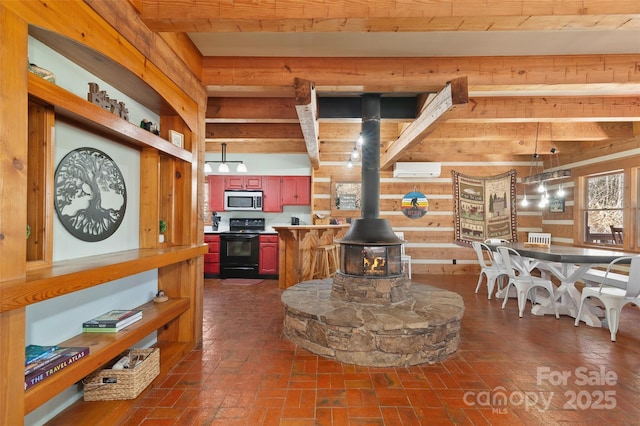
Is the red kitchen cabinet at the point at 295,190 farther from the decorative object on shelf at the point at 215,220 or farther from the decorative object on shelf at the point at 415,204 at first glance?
the decorative object on shelf at the point at 415,204

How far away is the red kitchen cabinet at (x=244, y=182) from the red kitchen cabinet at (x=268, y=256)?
1.19 meters

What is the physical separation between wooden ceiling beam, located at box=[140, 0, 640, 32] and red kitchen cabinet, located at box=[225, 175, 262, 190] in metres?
4.38

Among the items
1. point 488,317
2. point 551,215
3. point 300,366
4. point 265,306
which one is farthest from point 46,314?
point 551,215

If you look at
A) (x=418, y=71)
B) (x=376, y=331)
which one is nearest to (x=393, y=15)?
(x=418, y=71)

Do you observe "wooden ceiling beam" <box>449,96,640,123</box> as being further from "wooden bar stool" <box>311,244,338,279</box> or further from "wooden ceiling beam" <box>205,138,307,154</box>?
"wooden ceiling beam" <box>205,138,307,154</box>

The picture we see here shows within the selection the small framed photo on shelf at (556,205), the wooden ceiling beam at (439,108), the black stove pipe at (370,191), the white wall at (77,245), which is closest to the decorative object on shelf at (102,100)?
the white wall at (77,245)

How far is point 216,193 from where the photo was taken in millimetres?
6172

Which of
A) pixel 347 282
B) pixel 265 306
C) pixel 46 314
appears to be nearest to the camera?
pixel 46 314

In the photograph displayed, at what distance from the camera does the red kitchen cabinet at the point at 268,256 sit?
571 cm

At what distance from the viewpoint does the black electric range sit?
18.8ft

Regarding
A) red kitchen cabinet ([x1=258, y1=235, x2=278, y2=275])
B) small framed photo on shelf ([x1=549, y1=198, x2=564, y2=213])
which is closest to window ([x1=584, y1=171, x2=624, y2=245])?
small framed photo on shelf ([x1=549, y1=198, x2=564, y2=213])

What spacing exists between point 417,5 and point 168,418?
2.99 metres

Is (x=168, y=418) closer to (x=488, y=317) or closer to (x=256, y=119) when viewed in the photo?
(x=256, y=119)

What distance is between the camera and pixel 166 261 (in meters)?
2.14
